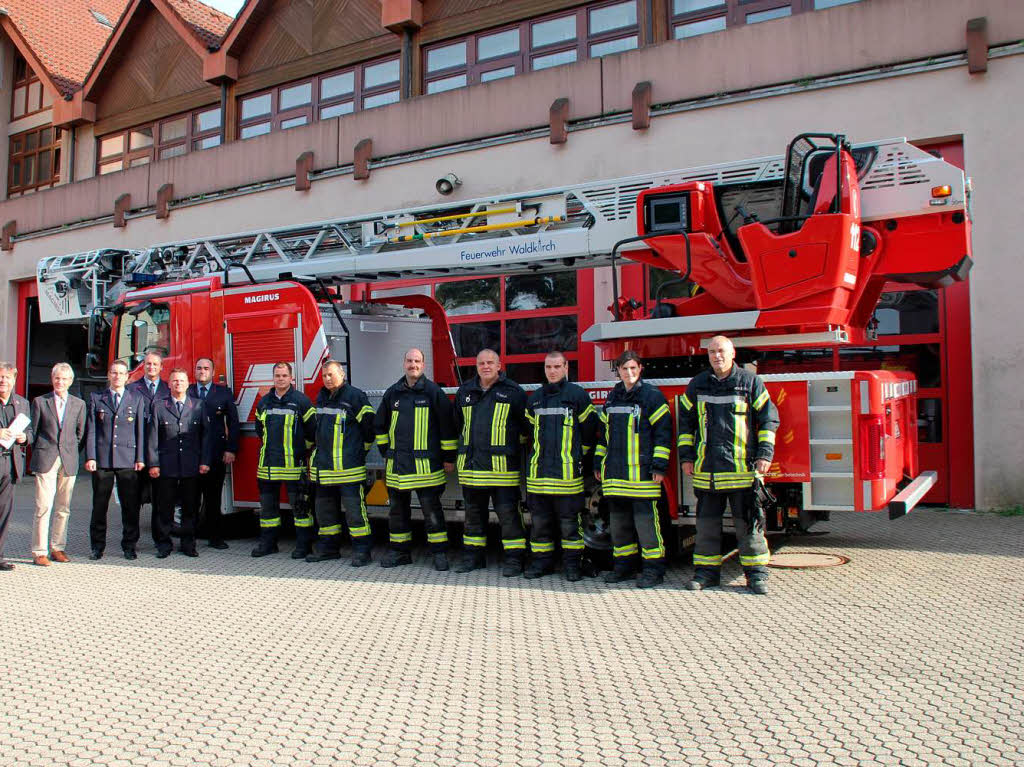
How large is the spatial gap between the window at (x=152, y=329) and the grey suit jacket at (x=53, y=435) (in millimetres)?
1448

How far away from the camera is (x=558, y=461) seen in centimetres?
657

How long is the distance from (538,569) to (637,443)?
131 centimetres

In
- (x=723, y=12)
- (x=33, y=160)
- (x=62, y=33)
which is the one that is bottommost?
(x=723, y=12)

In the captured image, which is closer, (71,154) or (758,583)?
(758,583)

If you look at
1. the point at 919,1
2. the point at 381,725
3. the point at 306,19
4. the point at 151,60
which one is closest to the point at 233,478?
the point at 381,725

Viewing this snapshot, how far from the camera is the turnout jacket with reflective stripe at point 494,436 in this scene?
681cm

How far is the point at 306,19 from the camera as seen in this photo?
54.6 ft

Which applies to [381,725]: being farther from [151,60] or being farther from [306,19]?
[151,60]

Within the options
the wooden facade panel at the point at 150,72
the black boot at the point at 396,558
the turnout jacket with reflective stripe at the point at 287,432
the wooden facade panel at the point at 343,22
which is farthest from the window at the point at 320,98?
the black boot at the point at 396,558

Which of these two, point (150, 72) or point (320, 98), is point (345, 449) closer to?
point (320, 98)

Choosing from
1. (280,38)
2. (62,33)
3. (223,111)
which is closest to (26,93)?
(62,33)

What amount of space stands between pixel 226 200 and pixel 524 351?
22.3 feet

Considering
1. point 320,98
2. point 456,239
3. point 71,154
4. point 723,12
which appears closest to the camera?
point 456,239

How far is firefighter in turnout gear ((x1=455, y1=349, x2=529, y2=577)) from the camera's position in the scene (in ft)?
22.4
